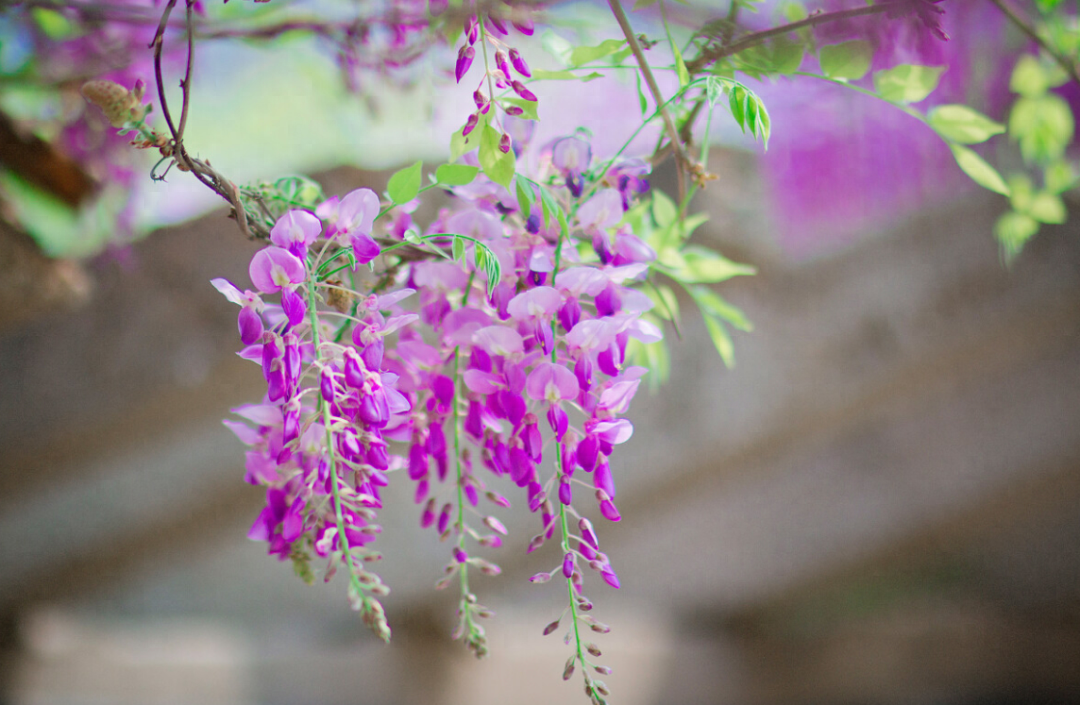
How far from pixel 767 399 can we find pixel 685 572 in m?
0.43

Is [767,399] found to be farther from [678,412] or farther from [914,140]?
[914,140]

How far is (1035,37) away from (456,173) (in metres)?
0.45

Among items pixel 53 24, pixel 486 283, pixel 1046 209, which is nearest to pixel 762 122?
pixel 486 283

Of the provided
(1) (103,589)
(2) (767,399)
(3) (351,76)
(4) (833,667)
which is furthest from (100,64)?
(4) (833,667)

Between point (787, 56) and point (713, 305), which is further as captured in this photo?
point (713, 305)

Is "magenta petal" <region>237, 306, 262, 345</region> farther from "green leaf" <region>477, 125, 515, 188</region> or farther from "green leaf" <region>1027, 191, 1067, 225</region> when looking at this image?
"green leaf" <region>1027, 191, 1067, 225</region>

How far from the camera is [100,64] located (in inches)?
28.8

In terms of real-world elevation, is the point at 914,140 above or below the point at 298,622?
above

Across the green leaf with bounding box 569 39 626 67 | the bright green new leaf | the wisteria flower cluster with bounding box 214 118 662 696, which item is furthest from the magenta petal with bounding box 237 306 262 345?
the bright green new leaf

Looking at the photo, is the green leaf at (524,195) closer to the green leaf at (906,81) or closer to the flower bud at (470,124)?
the flower bud at (470,124)

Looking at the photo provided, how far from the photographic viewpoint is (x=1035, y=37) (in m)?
0.50

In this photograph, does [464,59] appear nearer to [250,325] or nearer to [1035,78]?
[250,325]

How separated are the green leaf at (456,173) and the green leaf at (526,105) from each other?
36mm

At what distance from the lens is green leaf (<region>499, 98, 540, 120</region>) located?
329mm
